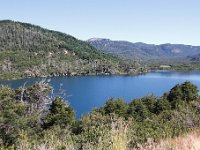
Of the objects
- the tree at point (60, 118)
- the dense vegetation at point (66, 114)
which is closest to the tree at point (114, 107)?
the dense vegetation at point (66, 114)

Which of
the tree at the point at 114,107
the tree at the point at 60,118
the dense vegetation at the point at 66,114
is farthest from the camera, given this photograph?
the tree at the point at 114,107

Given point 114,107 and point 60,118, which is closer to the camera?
point 60,118

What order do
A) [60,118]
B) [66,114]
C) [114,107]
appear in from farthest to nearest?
[114,107], [66,114], [60,118]

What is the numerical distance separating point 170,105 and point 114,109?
7.62 m

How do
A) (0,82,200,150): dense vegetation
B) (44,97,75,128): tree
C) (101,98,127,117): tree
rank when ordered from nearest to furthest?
(0,82,200,150): dense vegetation < (44,97,75,128): tree < (101,98,127,117): tree

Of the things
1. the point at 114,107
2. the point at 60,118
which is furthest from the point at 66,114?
the point at 114,107

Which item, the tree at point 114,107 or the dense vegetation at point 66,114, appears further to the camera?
the tree at point 114,107

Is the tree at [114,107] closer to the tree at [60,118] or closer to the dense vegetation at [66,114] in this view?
the dense vegetation at [66,114]

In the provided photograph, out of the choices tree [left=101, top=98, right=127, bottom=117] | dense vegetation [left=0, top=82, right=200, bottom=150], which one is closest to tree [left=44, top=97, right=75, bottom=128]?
dense vegetation [left=0, top=82, right=200, bottom=150]

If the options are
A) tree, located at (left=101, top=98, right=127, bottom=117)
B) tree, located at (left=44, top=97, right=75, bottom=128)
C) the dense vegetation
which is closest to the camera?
the dense vegetation

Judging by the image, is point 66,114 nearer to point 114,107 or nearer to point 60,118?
point 60,118

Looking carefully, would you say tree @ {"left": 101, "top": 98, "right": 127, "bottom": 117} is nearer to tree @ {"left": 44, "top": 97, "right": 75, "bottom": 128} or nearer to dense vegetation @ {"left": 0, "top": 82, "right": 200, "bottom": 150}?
dense vegetation @ {"left": 0, "top": 82, "right": 200, "bottom": 150}

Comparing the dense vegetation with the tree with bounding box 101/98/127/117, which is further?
the tree with bounding box 101/98/127/117

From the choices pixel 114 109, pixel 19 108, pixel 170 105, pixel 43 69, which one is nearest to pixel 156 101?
Result: pixel 170 105
